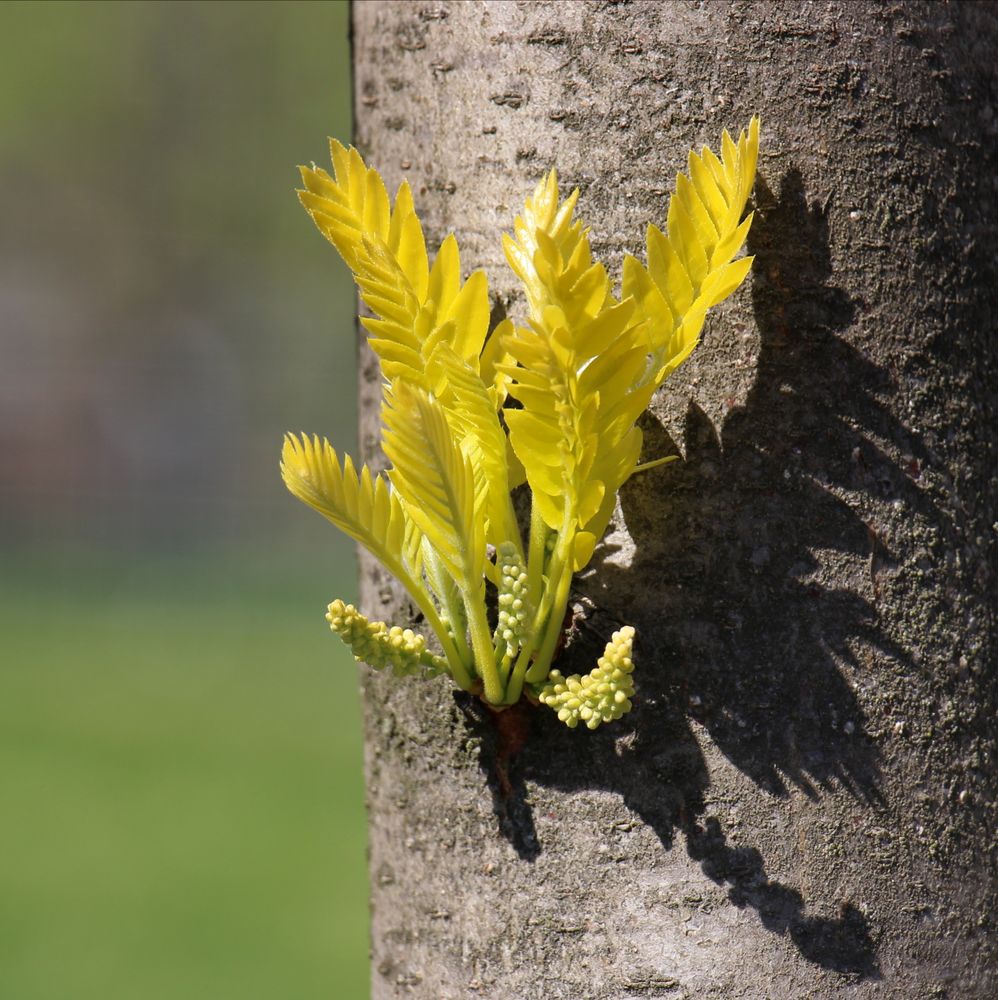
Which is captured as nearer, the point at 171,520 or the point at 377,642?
the point at 377,642

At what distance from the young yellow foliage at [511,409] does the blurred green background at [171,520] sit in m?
2.71

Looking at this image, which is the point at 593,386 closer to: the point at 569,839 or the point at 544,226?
the point at 544,226

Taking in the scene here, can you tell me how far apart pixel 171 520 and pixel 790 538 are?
748 cm

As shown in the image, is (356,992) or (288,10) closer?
(356,992)

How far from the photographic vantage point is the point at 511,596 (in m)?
0.76

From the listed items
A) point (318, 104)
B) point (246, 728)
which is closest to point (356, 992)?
point (246, 728)

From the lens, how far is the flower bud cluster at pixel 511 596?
77 cm

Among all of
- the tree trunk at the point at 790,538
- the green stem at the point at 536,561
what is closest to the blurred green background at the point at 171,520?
the tree trunk at the point at 790,538

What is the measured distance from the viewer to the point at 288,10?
30.8 feet

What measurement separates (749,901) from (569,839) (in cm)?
14

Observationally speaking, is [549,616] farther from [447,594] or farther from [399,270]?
[399,270]

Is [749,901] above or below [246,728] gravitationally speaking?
below

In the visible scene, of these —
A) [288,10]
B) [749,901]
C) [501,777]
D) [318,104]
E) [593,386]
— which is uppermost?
[288,10]

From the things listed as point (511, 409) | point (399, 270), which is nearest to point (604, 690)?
point (511, 409)
